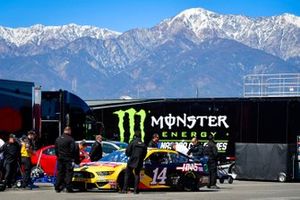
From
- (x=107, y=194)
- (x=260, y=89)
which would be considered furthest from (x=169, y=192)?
(x=260, y=89)

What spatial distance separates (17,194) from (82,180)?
192cm

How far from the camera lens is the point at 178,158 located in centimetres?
2331

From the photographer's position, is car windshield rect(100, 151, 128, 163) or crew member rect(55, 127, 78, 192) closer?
crew member rect(55, 127, 78, 192)

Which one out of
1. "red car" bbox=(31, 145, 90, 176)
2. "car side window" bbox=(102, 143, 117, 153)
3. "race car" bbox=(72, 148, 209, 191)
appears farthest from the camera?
"car side window" bbox=(102, 143, 117, 153)

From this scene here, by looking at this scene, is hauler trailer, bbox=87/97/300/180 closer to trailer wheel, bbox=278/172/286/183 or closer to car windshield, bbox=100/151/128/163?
trailer wheel, bbox=278/172/286/183

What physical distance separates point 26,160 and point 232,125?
12969 mm

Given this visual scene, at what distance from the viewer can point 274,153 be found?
33125 millimetres

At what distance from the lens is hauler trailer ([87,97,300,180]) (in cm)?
→ 3284

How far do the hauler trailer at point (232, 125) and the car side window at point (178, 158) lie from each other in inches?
400

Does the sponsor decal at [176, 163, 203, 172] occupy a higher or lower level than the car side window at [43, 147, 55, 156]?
lower

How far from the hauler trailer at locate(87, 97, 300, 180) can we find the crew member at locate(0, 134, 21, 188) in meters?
12.9

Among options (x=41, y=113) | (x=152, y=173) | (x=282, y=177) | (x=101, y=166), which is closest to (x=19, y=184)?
(x=101, y=166)

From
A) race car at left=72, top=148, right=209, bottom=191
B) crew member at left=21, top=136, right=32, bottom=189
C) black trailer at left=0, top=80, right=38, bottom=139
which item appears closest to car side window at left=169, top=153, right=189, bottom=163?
race car at left=72, top=148, right=209, bottom=191

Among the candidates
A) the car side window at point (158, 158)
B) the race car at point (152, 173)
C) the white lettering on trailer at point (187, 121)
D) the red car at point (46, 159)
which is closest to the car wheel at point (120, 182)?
the race car at point (152, 173)
